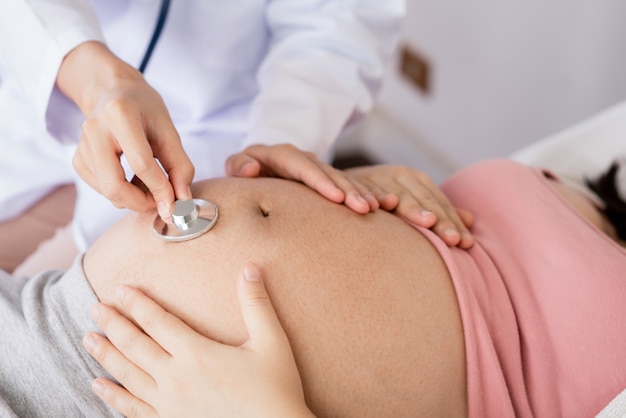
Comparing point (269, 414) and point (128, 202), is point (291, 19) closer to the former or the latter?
point (128, 202)

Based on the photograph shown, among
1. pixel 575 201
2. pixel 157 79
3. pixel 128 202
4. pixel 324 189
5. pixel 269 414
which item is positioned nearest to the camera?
pixel 269 414

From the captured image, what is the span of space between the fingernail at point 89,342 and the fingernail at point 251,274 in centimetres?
18

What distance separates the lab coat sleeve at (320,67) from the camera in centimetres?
114

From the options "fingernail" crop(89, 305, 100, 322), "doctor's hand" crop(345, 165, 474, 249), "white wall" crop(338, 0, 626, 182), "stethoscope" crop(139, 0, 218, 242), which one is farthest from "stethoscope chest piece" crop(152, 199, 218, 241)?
"white wall" crop(338, 0, 626, 182)

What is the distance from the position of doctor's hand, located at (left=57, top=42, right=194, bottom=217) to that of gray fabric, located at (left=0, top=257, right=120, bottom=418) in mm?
135

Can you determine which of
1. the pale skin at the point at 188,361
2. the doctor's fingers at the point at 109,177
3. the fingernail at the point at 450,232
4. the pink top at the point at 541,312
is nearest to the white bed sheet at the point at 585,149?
the pink top at the point at 541,312

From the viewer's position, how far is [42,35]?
2.89 ft

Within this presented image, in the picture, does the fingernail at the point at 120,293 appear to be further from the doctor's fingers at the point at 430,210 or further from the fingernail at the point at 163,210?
the doctor's fingers at the point at 430,210

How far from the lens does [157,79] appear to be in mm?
1162

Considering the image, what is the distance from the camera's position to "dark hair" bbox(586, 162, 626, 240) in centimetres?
105

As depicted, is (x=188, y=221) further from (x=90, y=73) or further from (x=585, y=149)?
(x=585, y=149)

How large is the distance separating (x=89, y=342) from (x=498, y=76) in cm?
158

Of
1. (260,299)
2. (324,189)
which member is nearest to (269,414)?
(260,299)

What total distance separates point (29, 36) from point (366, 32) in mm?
620
